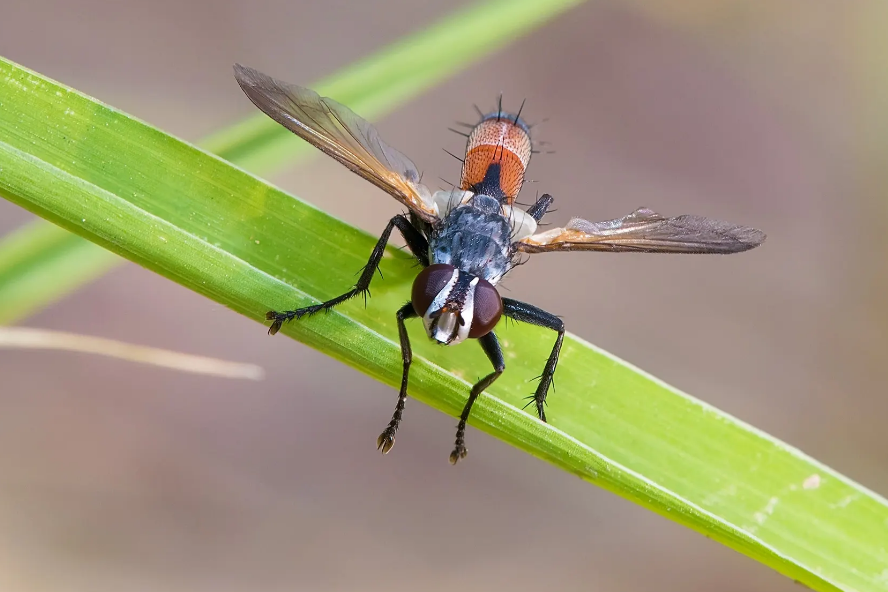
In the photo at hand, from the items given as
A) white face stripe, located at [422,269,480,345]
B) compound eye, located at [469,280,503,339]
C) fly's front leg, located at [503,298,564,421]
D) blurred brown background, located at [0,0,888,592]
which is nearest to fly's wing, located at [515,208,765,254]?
fly's front leg, located at [503,298,564,421]

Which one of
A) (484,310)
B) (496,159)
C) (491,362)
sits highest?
(496,159)

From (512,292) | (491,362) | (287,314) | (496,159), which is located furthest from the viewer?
(512,292)

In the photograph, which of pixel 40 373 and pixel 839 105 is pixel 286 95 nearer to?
pixel 40 373

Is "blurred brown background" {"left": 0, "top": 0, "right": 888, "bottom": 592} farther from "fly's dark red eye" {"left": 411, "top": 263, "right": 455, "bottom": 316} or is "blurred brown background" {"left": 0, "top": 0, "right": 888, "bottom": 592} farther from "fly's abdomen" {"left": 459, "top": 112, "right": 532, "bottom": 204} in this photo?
"fly's dark red eye" {"left": 411, "top": 263, "right": 455, "bottom": 316}

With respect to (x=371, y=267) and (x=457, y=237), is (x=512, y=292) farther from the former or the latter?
(x=371, y=267)

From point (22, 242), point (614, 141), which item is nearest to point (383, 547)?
point (22, 242)

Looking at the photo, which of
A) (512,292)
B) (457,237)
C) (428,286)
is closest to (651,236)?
(457,237)

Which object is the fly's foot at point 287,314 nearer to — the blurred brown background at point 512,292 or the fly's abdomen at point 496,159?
the fly's abdomen at point 496,159
